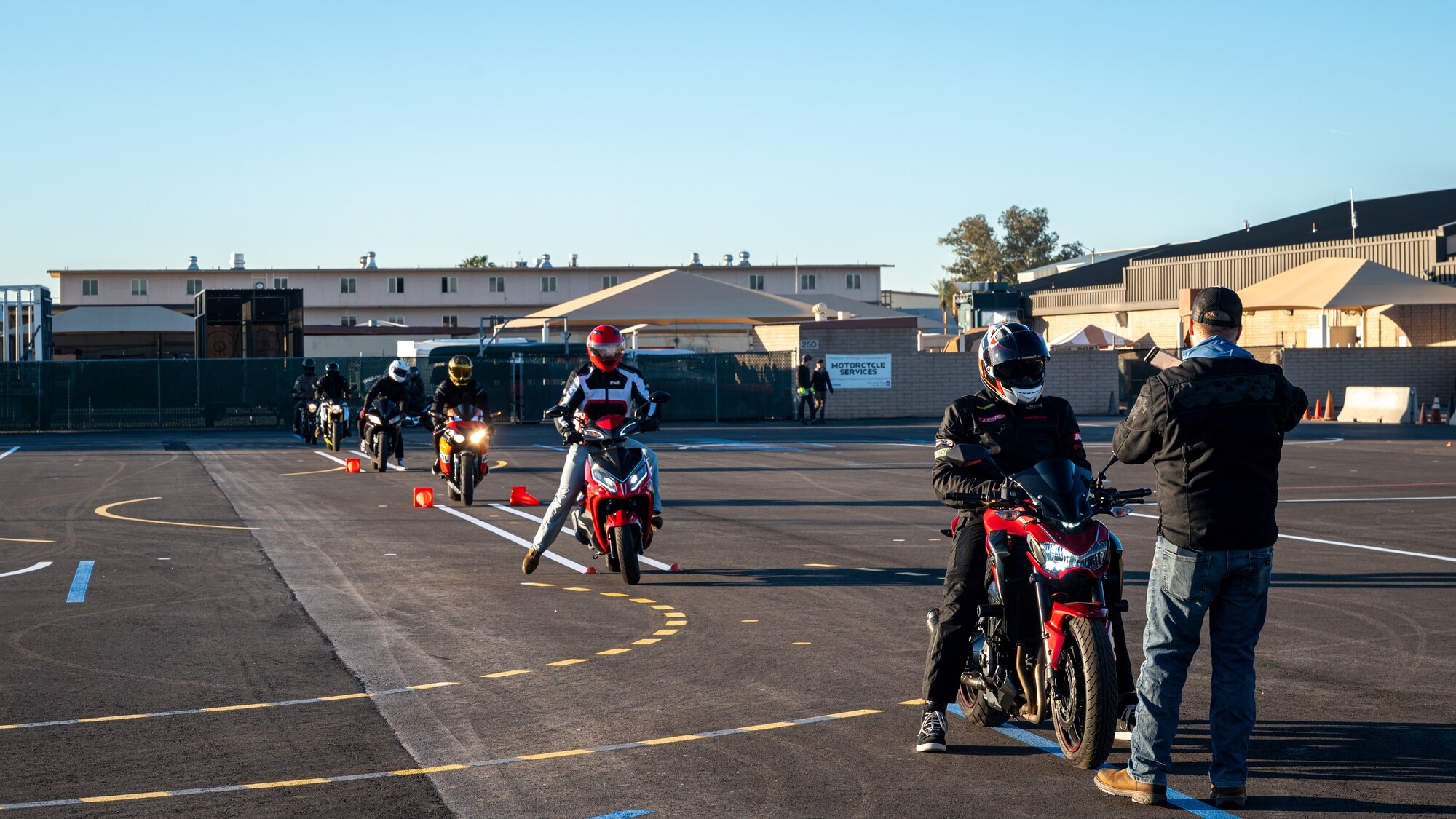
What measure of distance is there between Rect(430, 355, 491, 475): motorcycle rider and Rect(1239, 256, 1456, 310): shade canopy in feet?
96.2

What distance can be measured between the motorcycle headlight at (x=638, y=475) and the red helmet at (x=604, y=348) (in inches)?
36.9

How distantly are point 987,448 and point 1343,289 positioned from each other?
38.6 m

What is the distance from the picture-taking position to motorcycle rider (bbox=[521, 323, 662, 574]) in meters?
11.7

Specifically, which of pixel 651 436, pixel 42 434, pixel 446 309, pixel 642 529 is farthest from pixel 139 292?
pixel 642 529

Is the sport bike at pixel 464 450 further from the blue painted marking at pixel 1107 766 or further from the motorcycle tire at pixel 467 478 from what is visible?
the blue painted marking at pixel 1107 766

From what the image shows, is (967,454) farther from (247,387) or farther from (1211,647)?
(247,387)

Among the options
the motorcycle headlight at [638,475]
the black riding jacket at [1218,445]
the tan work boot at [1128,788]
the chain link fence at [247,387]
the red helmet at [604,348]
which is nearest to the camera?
the black riding jacket at [1218,445]

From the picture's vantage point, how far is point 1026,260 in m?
103

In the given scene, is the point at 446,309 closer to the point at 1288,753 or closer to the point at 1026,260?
the point at 1026,260

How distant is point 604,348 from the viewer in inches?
468

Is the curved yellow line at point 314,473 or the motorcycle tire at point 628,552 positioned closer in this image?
the motorcycle tire at point 628,552

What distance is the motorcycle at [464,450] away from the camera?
709 inches

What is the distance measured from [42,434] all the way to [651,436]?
1594 centimetres

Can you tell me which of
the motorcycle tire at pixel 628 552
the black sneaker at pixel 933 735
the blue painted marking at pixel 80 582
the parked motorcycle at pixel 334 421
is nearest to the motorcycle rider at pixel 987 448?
the black sneaker at pixel 933 735
